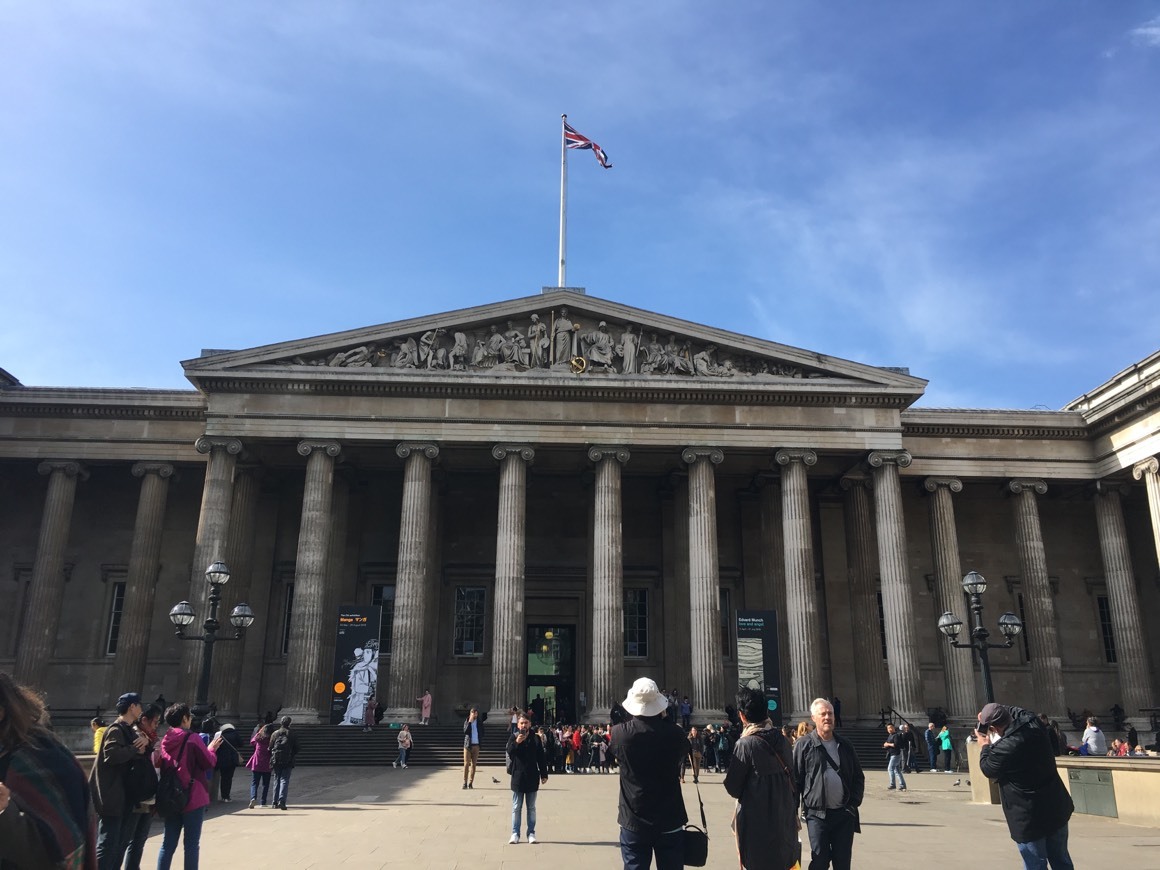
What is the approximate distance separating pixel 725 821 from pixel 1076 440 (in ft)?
91.1

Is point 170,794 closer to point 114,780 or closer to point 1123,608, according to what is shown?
point 114,780

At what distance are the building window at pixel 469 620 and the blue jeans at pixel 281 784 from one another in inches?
822

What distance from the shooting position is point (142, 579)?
111 feet

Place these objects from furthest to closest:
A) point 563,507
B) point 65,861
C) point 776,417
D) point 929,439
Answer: point 563,507 < point 929,439 < point 776,417 < point 65,861

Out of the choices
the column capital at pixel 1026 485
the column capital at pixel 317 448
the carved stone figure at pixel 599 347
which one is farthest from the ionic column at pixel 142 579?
the column capital at pixel 1026 485

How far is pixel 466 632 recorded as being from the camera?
38.4 meters

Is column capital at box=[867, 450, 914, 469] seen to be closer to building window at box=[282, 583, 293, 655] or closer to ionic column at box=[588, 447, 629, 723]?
ionic column at box=[588, 447, 629, 723]

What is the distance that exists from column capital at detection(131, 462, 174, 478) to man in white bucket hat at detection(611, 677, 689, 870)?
106ft

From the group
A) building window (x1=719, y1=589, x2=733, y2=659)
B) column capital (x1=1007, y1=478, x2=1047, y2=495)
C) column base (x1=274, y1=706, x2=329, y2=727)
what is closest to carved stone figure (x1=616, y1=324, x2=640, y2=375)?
building window (x1=719, y1=589, x2=733, y2=659)

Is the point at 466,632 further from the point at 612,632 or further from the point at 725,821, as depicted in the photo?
the point at 725,821

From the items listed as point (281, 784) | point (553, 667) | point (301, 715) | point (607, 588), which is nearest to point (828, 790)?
point (281, 784)

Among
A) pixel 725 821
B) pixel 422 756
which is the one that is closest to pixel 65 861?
pixel 725 821

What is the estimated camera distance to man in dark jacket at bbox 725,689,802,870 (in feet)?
21.8

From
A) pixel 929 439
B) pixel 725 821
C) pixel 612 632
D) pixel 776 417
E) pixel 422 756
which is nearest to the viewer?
pixel 725 821
